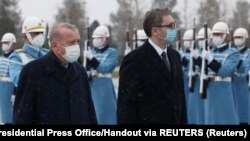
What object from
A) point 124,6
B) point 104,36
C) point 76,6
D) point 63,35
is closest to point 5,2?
point 76,6

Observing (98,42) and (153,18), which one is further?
(98,42)

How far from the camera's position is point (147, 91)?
6.38 meters

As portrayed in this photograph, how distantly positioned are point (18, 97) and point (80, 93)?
1.83 feet

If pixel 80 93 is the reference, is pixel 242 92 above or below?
below

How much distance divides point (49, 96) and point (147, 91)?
91cm

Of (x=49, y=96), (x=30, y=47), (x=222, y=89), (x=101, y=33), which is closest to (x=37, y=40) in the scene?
(x=30, y=47)

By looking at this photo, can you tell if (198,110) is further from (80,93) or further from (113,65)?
(80,93)

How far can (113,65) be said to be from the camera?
45.2 feet

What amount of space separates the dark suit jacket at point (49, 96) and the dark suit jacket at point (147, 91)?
0.40 metres

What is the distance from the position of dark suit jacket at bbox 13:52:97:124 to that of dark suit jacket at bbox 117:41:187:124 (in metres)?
0.40

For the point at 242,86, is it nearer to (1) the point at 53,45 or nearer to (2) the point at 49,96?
(1) the point at 53,45

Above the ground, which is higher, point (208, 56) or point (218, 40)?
point (218, 40)

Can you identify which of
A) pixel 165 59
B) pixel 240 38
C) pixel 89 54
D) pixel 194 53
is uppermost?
pixel 165 59

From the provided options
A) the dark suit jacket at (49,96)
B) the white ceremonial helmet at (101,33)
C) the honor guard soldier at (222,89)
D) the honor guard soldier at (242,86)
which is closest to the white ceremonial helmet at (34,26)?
the dark suit jacket at (49,96)
